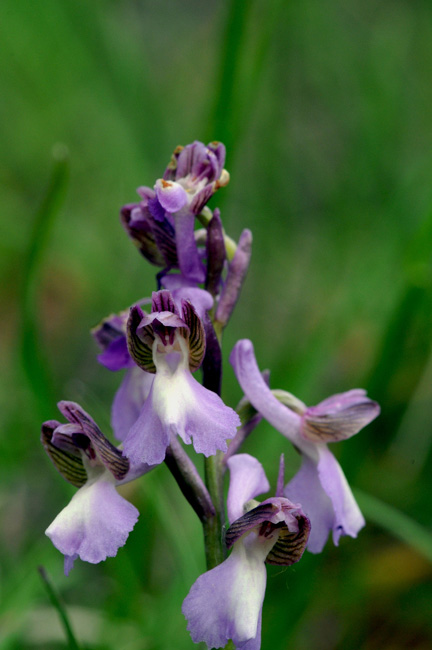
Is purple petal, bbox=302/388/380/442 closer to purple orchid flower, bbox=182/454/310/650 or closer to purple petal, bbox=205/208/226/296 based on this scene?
purple orchid flower, bbox=182/454/310/650

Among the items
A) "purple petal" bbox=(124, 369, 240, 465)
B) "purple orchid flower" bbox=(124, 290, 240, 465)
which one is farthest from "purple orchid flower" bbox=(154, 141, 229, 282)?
"purple petal" bbox=(124, 369, 240, 465)

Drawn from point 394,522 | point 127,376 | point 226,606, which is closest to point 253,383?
point 127,376

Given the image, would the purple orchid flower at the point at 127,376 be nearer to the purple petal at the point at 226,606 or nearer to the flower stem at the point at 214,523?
the flower stem at the point at 214,523

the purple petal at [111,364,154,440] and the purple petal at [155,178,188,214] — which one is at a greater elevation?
the purple petal at [155,178,188,214]

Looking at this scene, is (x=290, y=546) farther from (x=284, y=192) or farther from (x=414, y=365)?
(x=284, y=192)

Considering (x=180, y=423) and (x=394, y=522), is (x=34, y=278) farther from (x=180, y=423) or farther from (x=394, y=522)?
(x=394, y=522)

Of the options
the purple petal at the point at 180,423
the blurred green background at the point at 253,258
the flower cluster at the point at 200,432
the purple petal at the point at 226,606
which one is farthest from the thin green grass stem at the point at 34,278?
the purple petal at the point at 226,606
